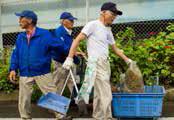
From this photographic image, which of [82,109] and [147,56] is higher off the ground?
[147,56]

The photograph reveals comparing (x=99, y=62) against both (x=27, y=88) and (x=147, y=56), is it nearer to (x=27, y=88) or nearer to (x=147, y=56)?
(x=27, y=88)

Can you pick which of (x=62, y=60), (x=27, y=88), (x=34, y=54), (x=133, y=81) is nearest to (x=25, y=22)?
(x=34, y=54)

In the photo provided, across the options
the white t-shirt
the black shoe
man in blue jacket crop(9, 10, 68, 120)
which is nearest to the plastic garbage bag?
the white t-shirt

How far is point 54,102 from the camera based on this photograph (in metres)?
8.24

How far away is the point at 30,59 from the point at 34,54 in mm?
91

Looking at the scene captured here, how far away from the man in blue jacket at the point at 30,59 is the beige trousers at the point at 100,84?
1.77 feet

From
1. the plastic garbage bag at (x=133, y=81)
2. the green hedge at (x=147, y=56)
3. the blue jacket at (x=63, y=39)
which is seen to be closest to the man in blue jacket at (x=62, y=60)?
the blue jacket at (x=63, y=39)

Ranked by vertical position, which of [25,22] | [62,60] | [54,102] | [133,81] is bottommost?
[54,102]

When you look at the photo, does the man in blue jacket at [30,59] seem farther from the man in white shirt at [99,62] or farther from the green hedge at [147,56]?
the green hedge at [147,56]

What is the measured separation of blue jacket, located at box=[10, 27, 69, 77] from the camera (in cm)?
821

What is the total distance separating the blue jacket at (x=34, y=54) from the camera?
8211 millimetres

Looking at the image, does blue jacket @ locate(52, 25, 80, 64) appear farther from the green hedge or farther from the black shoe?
the green hedge

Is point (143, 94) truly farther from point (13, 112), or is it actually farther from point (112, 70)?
point (13, 112)

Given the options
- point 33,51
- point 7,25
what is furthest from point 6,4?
point 33,51
